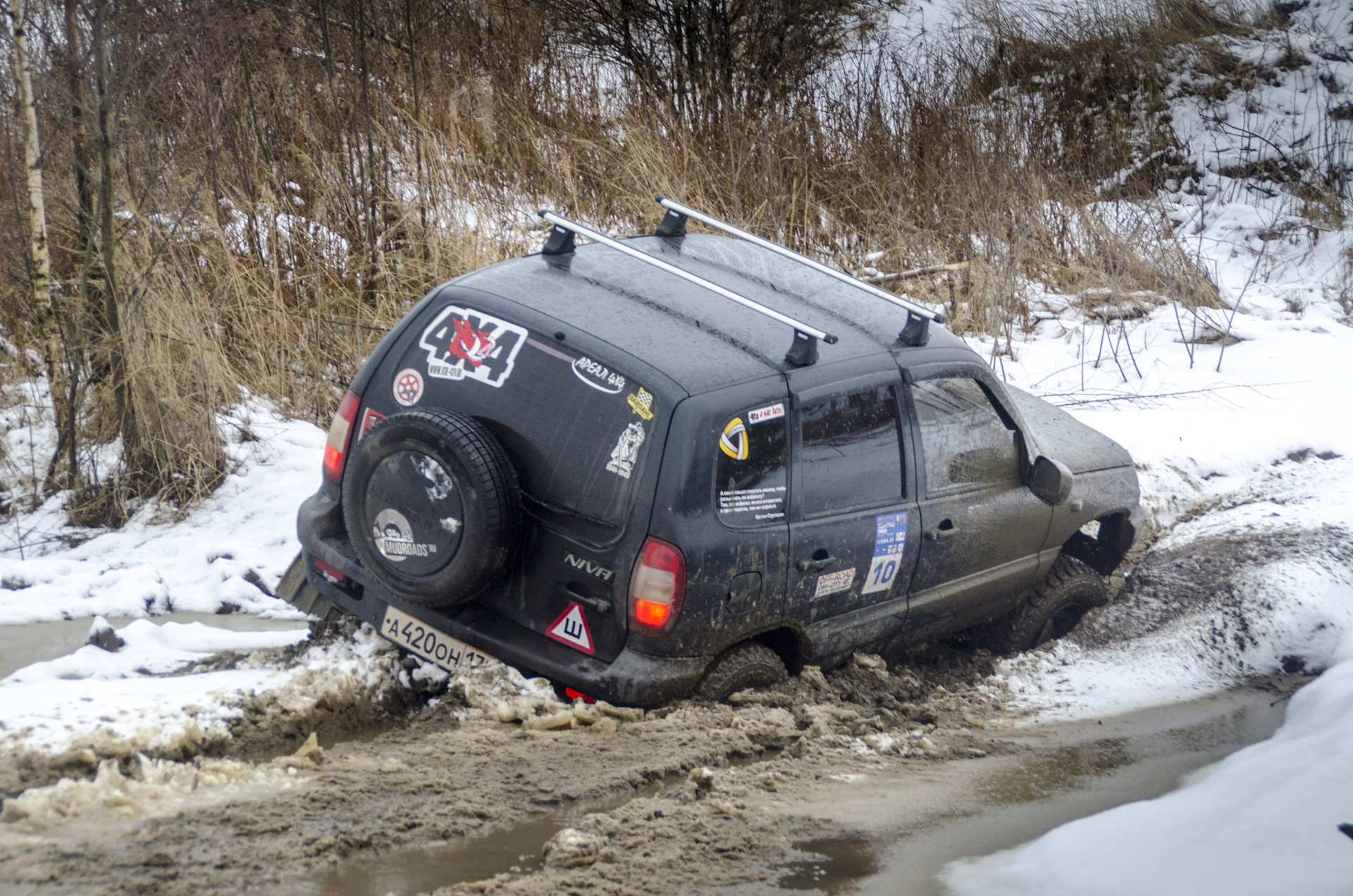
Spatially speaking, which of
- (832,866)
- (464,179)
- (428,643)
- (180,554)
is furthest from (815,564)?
(464,179)

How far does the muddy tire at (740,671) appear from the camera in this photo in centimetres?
358

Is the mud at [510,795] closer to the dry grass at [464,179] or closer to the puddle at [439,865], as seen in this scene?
the puddle at [439,865]

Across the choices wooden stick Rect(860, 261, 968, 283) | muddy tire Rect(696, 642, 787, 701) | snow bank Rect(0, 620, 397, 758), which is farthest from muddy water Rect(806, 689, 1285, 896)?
wooden stick Rect(860, 261, 968, 283)

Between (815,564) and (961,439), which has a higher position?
(961,439)

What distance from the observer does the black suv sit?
132 inches

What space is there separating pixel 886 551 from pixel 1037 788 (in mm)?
973

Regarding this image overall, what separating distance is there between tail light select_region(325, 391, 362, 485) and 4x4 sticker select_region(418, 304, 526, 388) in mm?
371

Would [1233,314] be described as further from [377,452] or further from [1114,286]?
[377,452]

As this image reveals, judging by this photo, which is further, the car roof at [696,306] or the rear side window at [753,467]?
the car roof at [696,306]

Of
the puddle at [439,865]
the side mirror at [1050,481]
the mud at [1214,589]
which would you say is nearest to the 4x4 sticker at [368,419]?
the puddle at [439,865]

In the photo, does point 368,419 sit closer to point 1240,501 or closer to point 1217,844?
point 1217,844

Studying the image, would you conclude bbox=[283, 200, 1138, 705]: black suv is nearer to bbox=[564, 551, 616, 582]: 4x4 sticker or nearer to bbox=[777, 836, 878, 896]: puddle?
bbox=[564, 551, 616, 582]: 4x4 sticker

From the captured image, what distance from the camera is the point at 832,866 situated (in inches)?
112

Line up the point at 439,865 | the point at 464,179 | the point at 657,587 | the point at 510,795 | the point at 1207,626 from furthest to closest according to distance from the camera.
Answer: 1. the point at 464,179
2. the point at 1207,626
3. the point at 657,587
4. the point at 510,795
5. the point at 439,865
